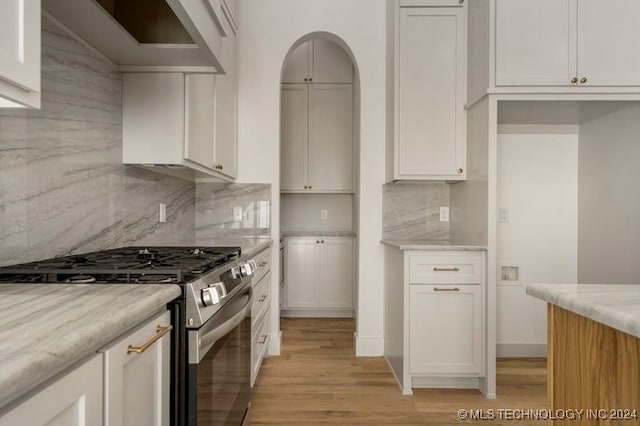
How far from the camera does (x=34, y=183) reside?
1427 mm

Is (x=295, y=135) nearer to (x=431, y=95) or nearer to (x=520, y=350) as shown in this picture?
(x=431, y=95)

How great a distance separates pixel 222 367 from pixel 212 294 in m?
0.37

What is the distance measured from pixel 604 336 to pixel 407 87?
2239mm

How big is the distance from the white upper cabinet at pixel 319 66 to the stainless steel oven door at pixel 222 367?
3.10 m

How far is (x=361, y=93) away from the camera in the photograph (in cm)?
320

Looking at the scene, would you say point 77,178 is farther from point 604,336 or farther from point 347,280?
point 347,280

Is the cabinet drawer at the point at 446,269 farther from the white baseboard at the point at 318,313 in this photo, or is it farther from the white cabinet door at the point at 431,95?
the white baseboard at the point at 318,313

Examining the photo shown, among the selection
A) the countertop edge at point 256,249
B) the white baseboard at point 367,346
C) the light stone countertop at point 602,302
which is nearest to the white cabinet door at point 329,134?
the countertop edge at point 256,249

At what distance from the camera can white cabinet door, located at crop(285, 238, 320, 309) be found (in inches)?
169

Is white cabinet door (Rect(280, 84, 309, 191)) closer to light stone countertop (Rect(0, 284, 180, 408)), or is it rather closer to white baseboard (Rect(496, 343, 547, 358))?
white baseboard (Rect(496, 343, 547, 358))

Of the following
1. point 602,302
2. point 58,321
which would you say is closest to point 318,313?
point 602,302

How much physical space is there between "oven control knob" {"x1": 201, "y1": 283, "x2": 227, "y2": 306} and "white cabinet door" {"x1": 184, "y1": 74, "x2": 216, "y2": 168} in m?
1.05

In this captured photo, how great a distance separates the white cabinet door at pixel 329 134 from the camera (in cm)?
442

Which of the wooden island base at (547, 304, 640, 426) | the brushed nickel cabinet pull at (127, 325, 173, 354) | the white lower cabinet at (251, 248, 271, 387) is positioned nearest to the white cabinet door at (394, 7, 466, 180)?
the white lower cabinet at (251, 248, 271, 387)
